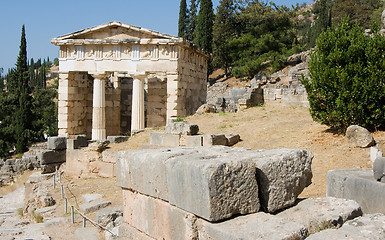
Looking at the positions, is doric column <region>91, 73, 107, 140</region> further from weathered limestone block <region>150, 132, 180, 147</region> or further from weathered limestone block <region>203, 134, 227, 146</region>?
weathered limestone block <region>203, 134, 227, 146</region>

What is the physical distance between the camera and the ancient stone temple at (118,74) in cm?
1938

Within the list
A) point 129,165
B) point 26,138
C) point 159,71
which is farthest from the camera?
point 26,138

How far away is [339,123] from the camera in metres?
10.8

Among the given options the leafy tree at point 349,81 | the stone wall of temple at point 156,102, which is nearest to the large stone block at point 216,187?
the leafy tree at point 349,81

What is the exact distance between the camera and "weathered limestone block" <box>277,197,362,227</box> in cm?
400

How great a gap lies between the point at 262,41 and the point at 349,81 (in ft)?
106

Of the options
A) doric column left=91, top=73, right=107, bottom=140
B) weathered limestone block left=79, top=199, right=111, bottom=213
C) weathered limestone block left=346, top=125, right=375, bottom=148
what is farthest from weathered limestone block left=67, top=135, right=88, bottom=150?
weathered limestone block left=346, top=125, right=375, bottom=148

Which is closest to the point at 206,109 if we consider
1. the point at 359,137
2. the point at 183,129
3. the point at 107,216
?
the point at 183,129

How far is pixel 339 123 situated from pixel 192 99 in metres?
11.8

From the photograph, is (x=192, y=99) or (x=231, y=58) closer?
(x=192, y=99)

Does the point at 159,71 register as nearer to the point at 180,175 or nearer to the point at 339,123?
the point at 339,123

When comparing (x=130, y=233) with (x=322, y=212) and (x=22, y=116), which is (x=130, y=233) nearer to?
(x=322, y=212)

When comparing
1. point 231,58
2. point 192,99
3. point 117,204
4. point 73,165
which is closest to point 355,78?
point 117,204

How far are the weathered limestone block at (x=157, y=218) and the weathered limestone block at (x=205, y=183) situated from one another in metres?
0.11
